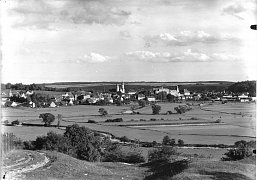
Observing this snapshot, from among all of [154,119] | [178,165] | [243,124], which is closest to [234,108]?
[243,124]

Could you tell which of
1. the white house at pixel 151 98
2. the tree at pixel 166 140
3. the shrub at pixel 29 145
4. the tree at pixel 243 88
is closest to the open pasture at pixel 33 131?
the shrub at pixel 29 145

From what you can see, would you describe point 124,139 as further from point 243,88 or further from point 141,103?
point 243,88

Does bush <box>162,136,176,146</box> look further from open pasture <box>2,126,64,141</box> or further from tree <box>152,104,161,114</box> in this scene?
open pasture <box>2,126,64,141</box>

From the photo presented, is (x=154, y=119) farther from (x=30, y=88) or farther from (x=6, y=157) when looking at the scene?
(x=6, y=157)

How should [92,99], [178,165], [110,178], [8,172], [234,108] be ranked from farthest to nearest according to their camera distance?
1. [92,99]
2. [234,108]
3. [178,165]
4. [110,178]
5. [8,172]

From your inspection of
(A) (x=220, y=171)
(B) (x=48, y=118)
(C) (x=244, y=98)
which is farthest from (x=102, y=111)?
(A) (x=220, y=171)

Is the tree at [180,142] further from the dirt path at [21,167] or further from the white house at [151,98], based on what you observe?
the dirt path at [21,167]
